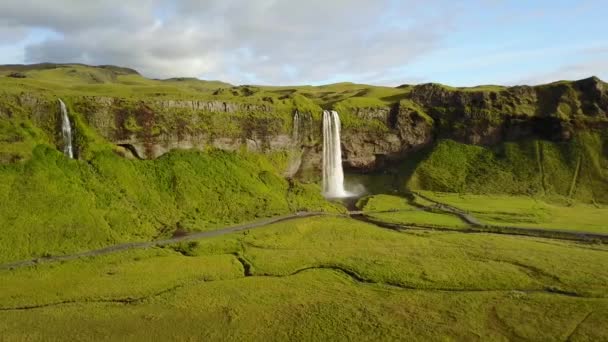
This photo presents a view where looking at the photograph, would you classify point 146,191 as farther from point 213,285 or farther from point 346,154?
point 346,154

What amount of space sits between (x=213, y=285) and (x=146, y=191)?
27.0m

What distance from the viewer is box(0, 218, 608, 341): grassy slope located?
33.8 meters

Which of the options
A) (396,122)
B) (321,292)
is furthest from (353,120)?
(321,292)

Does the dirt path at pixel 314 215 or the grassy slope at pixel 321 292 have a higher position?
the dirt path at pixel 314 215

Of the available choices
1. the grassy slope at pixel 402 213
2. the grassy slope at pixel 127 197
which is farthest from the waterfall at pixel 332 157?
the grassy slope at pixel 127 197

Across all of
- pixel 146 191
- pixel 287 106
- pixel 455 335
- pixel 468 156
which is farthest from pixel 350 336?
pixel 468 156

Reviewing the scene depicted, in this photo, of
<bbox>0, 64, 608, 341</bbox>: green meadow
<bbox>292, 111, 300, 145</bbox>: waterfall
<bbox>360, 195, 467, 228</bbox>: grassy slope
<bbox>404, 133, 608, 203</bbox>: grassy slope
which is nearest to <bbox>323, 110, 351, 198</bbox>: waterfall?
<bbox>0, 64, 608, 341</bbox>: green meadow

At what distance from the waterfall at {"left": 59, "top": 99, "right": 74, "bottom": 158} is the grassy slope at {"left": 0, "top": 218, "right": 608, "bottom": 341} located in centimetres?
2102

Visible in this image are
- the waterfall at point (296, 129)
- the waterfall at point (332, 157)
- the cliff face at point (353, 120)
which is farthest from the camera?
the waterfall at point (332, 157)

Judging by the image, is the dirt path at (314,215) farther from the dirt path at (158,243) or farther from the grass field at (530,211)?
the grass field at (530,211)

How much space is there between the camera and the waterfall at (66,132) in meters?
63.3

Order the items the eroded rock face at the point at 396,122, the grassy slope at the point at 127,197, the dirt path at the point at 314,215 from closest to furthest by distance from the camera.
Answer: the dirt path at the point at 314,215, the grassy slope at the point at 127,197, the eroded rock face at the point at 396,122

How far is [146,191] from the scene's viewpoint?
6519 cm

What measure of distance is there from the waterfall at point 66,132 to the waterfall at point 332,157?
45099 millimetres
